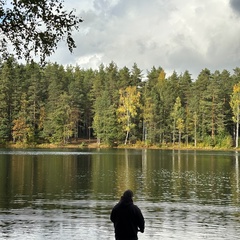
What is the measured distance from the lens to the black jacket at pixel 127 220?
11.7 meters

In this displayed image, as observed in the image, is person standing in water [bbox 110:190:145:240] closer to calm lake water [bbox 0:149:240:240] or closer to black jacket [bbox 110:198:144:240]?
black jacket [bbox 110:198:144:240]

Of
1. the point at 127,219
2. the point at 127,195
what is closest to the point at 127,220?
the point at 127,219

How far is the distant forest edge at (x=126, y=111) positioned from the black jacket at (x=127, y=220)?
101 metres

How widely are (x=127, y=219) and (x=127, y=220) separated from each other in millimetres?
24

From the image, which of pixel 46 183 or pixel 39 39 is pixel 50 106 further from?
pixel 39 39

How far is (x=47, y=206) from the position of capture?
95.6 feet

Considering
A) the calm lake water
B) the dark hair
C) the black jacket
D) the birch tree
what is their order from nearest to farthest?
the dark hair
the black jacket
the calm lake water
the birch tree

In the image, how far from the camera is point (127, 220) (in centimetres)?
1177

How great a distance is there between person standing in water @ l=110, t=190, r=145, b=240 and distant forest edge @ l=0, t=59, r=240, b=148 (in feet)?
333

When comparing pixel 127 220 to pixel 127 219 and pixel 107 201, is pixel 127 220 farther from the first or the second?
pixel 107 201

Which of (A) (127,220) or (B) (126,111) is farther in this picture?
(B) (126,111)

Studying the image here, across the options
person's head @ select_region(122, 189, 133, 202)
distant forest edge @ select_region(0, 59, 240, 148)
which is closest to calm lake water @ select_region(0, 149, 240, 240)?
person's head @ select_region(122, 189, 133, 202)

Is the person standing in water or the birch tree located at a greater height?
the birch tree

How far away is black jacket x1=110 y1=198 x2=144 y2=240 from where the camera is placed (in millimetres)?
11704
